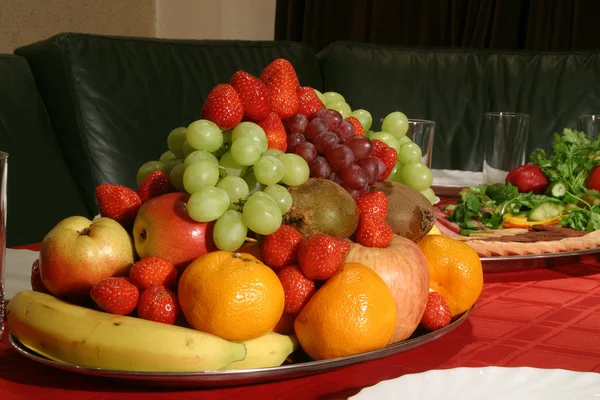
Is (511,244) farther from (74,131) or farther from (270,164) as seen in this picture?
(74,131)

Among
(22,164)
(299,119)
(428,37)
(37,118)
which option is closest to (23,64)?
(37,118)

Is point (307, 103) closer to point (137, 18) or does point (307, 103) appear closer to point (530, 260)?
point (530, 260)

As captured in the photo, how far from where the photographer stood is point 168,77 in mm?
2252

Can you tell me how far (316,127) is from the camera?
0.86 meters

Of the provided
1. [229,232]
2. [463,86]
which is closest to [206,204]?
[229,232]

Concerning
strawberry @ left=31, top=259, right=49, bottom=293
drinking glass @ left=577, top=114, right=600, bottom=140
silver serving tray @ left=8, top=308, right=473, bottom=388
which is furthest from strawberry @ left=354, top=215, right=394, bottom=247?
drinking glass @ left=577, top=114, right=600, bottom=140

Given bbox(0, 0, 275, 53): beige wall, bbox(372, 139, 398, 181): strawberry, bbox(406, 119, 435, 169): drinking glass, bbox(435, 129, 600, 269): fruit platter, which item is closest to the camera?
bbox(372, 139, 398, 181): strawberry

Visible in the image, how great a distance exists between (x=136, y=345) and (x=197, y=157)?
0.22m

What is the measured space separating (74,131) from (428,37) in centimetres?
200

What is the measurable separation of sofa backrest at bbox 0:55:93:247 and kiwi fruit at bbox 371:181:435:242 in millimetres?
1326

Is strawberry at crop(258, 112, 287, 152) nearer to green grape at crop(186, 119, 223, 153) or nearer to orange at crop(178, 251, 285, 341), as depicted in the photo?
green grape at crop(186, 119, 223, 153)

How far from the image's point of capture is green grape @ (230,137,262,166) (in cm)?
76

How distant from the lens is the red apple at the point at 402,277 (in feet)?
2.39

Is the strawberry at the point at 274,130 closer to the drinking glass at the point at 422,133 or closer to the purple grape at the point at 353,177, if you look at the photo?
the purple grape at the point at 353,177
